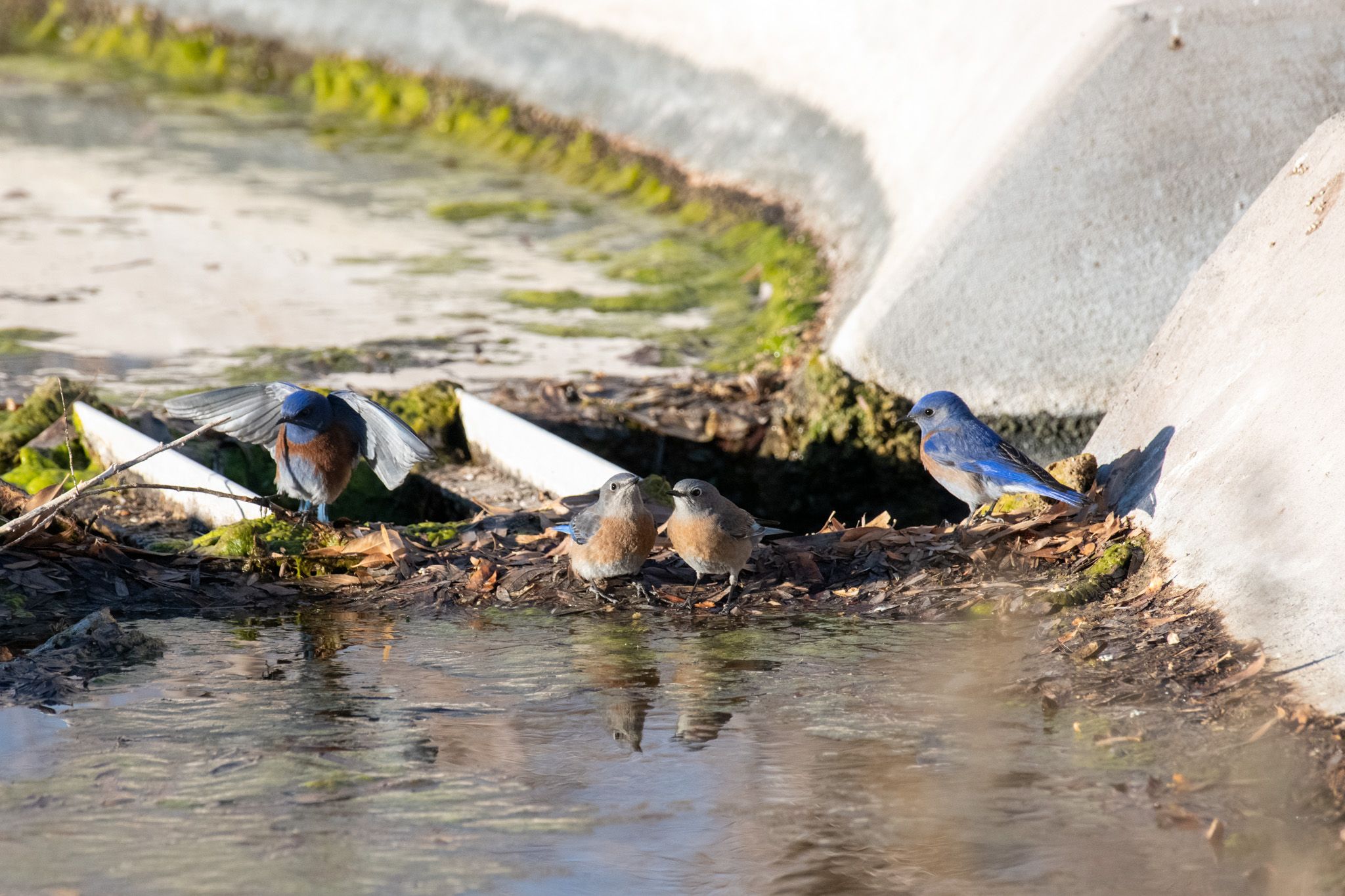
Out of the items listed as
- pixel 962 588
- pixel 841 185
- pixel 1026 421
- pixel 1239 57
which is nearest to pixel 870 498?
pixel 1026 421

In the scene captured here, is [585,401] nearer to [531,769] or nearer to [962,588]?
[962,588]

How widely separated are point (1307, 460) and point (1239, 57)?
315 centimetres

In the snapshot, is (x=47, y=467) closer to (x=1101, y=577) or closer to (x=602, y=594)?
(x=602, y=594)

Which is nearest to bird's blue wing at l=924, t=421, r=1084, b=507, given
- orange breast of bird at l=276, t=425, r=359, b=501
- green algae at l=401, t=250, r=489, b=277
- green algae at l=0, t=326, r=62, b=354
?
orange breast of bird at l=276, t=425, r=359, b=501

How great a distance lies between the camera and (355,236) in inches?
409

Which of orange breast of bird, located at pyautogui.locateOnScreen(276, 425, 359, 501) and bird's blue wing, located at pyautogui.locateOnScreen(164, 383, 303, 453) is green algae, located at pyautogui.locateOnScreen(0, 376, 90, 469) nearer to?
bird's blue wing, located at pyautogui.locateOnScreen(164, 383, 303, 453)

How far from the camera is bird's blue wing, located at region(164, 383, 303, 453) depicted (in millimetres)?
5531

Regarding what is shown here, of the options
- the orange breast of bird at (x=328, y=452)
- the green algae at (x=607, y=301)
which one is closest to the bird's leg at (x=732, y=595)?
the orange breast of bird at (x=328, y=452)

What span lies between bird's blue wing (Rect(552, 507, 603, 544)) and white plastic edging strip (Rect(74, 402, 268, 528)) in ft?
4.40

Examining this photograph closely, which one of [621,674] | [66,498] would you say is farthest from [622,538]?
[66,498]

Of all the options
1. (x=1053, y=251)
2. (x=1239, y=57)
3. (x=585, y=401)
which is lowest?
(x=585, y=401)

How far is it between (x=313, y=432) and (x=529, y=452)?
1251 millimetres

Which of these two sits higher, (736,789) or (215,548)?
(736,789)

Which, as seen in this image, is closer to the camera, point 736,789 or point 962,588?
point 736,789
